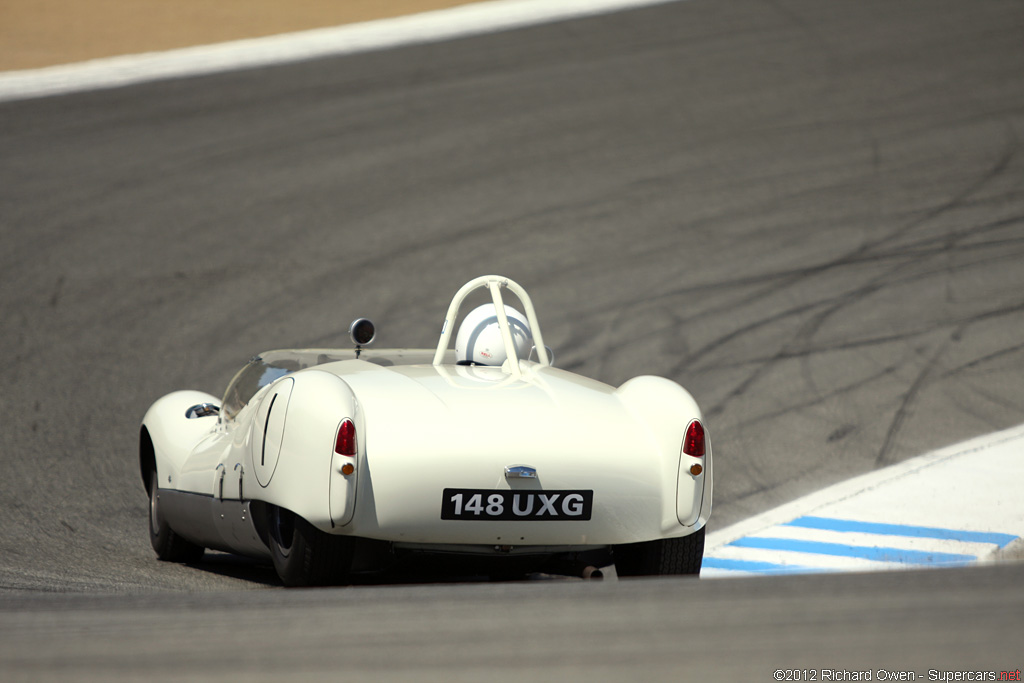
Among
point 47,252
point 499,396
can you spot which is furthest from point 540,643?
point 47,252

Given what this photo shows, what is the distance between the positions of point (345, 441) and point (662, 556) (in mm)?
1330

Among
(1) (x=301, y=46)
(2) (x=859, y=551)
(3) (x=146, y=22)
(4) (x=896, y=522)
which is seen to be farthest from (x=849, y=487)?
(3) (x=146, y=22)

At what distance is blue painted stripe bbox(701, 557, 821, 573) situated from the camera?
19.2 ft

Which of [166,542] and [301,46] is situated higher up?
[301,46]

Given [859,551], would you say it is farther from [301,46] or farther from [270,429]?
[301,46]

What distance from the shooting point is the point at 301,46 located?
19.0 metres

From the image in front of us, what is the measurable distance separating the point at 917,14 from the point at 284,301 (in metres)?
13.1

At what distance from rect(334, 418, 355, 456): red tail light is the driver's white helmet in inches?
41.2

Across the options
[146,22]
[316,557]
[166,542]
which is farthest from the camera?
[146,22]

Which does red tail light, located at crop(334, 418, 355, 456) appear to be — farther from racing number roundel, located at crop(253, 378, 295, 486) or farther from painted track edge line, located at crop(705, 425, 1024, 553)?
painted track edge line, located at crop(705, 425, 1024, 553)

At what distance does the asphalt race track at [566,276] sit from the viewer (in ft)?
9.39

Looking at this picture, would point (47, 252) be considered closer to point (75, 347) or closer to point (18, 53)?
point (75, 347)

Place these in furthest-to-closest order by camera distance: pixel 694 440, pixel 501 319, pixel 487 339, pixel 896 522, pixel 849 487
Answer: pixel 849 487 < pixel 896 522 < pixel 487 339 < pixel 501 319 < pixel 694 440

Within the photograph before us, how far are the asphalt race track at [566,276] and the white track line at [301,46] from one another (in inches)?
26.7
